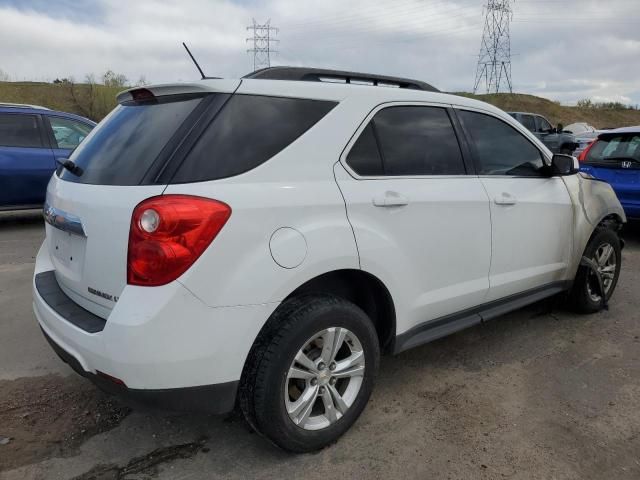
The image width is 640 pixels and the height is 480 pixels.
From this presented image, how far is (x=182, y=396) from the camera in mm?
2104

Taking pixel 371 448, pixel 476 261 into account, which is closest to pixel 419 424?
pixel 371 448

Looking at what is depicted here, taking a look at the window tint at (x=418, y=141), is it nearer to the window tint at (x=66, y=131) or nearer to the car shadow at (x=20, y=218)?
the window tint at (x=66, y=131)

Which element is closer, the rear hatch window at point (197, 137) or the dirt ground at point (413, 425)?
the rear hatch window at point (197, 137)

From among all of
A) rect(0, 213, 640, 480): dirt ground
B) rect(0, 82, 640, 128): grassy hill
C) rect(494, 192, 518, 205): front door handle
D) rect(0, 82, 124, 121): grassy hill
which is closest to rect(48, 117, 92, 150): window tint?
rect(0, 213, 640, 480): dirt ground

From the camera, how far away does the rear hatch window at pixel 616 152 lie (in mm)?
6980

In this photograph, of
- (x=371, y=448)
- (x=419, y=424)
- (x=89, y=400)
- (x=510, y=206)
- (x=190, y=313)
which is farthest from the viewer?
(x=510, y=206)

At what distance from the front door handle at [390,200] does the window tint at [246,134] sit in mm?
490

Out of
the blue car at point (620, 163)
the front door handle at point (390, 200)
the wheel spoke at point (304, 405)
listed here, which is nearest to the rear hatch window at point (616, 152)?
the blue car at point (620, 163)

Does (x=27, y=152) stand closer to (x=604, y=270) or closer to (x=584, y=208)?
(x=584, y=208)

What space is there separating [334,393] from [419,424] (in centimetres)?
60

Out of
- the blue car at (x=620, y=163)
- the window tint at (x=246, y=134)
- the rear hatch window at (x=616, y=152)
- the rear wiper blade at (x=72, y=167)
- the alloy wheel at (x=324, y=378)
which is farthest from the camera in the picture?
the rear hatch window at (x=616, y=152)

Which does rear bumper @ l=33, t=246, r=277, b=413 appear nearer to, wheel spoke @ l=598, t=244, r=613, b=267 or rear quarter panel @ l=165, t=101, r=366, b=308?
rear quarter panel @ l=165, t=101, r=366, b=308

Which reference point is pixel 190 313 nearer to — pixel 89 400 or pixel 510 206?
pixel 89 400

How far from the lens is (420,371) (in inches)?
135
